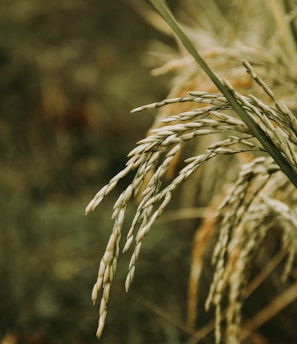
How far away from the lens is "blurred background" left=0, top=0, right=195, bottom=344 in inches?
76.0

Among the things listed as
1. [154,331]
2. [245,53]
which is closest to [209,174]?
[245,53]

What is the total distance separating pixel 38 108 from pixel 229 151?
2988mm

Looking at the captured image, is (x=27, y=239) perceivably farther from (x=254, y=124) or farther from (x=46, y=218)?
(x=254, y=124)

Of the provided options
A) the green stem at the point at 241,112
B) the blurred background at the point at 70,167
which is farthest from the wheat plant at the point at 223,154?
the blurred background at the point at 70,167

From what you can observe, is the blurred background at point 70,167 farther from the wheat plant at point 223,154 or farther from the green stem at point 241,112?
the green stem at point 241,112

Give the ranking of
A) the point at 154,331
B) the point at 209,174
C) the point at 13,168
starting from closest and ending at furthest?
the point at 209,174
the point at 154,331
the point at 13,168

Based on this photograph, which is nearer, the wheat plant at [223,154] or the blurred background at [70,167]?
the wheat plant at [223,154]

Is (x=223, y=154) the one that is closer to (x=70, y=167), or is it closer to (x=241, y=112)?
(x=241, y=112)

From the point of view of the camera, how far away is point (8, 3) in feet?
11.8

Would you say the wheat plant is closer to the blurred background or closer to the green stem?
the green stem

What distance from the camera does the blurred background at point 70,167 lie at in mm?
1930

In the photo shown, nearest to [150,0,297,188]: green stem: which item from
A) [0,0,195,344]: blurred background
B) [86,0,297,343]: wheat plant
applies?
[86,0,297,343]: wheat plant

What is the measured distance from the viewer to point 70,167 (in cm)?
319

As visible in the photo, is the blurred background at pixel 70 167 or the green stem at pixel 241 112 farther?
the blurred background at pixel 70 167
